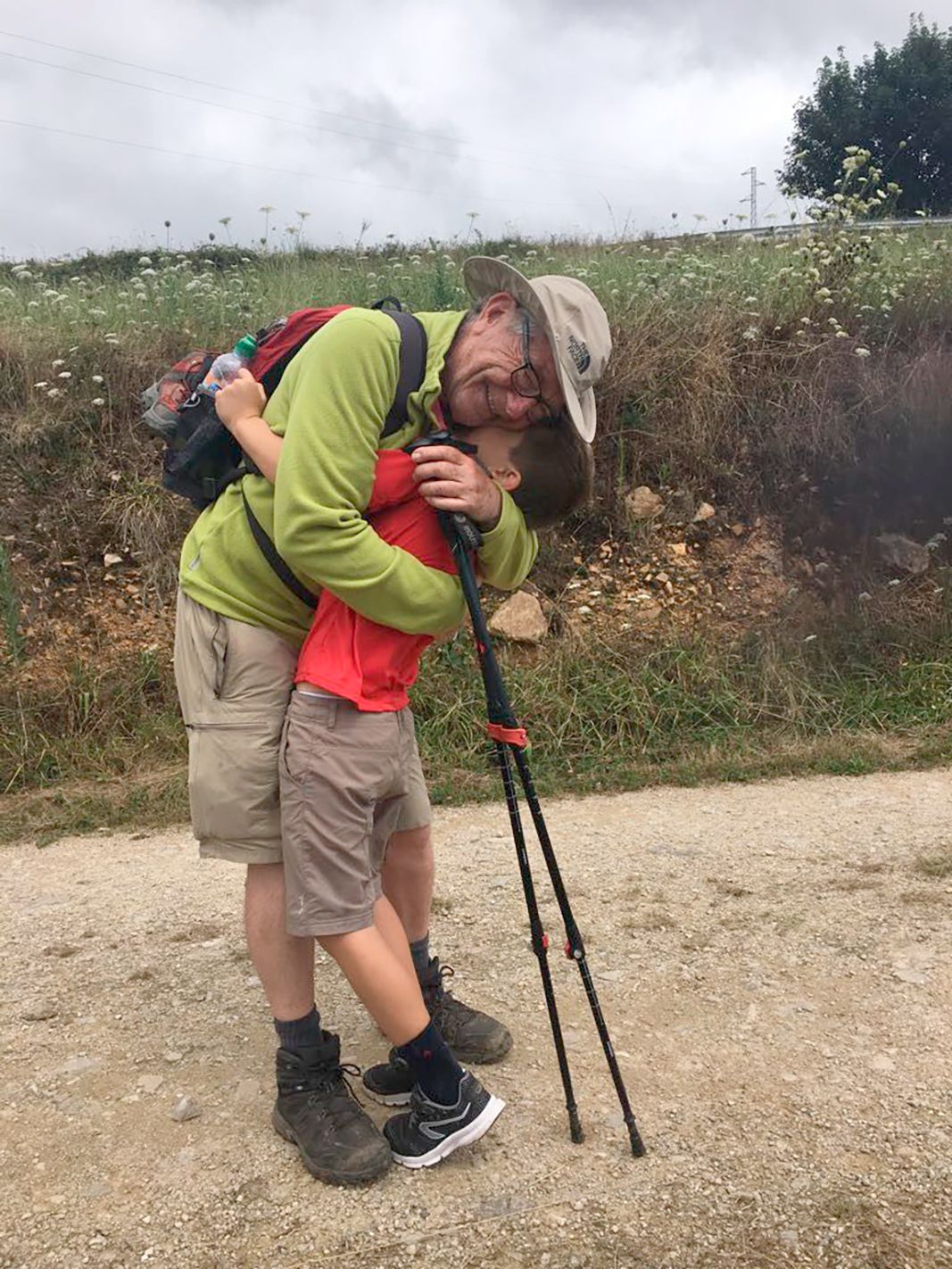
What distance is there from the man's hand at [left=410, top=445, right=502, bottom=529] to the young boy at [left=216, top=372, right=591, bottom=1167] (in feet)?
0.19

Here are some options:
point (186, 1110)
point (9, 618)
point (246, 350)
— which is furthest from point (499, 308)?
point (9, 618)

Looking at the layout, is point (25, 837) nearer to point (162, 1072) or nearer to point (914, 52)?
point (162, 1072)

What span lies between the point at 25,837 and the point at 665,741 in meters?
3.27

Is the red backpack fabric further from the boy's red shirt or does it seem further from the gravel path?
the gravel path

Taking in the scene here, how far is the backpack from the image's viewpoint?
8.00 feet

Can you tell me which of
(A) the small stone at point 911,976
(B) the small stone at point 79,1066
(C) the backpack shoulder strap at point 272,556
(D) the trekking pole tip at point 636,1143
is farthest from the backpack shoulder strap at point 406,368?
(A) the small stone at point 911,976

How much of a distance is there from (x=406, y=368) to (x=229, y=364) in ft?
1.44

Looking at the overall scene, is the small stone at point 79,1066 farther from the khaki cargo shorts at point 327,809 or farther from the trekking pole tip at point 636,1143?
the trekking pole tip at point 636,1143

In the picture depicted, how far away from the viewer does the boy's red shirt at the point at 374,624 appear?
236 cm

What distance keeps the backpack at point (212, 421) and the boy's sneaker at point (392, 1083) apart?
1.27 metres

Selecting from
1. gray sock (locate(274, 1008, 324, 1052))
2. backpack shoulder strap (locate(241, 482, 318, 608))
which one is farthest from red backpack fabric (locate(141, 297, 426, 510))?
gray sock (locate(274, 1008, 324, 1052))

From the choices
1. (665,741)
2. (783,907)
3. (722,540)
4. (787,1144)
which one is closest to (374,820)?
(787,1144)

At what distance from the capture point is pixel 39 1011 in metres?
3.24

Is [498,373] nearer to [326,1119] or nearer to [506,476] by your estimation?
[506,476]
